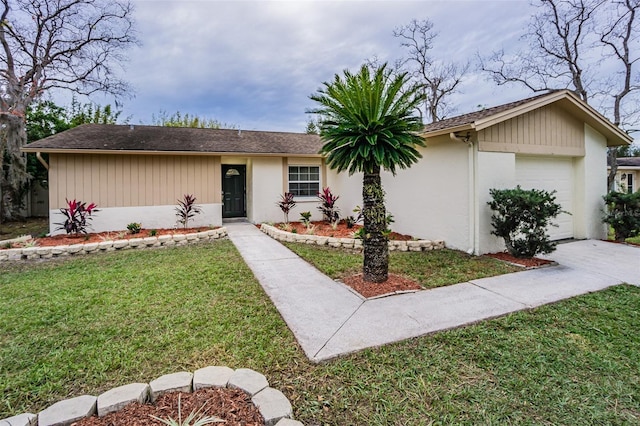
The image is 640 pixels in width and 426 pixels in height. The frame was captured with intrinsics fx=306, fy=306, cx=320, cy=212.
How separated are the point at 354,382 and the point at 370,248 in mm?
2648

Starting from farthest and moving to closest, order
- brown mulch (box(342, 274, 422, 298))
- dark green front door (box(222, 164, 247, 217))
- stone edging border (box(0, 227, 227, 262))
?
dark green front door (box(222, 164, 247, 217)) < stone edging border (box(0, 227, 227, 262)) < brown mulch (box(342, 274, 422, 298))

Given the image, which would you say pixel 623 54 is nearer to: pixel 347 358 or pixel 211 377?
pixel 347 358

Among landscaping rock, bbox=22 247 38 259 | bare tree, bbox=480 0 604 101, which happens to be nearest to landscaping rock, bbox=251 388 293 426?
landscaping rock, bbox=22 247 38 259

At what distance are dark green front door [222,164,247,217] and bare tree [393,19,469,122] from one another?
1456 cm

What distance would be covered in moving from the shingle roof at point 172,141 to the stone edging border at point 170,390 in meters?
8.96

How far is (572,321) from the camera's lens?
3.76 metres

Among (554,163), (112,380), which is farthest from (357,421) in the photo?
(554,163)

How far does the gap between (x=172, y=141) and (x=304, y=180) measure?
5029 millimetres

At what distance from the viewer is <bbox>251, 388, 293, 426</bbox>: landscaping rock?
2.12m

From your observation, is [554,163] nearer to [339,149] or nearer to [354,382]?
[339,149]

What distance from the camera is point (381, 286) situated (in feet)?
16.1

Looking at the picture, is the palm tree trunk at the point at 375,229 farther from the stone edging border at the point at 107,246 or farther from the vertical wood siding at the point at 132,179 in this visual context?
the vertical wood siding at the point at 132,179

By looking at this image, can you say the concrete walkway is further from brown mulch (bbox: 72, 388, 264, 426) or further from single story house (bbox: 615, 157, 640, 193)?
single story house (bbox: 615, 157, 640, 193)

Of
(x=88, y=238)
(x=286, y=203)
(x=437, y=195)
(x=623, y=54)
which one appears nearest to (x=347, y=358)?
(x=437, y=195)
